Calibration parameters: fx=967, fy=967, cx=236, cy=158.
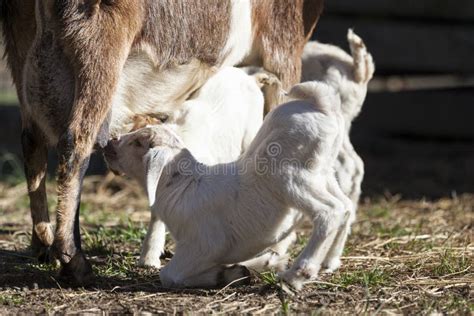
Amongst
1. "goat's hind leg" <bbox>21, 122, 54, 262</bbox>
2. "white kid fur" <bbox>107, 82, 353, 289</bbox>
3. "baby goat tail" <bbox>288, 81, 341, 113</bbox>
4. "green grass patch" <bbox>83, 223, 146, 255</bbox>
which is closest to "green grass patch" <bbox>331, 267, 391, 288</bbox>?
"white kid fur" <bbox>107, 82, 353, 289</bbox>

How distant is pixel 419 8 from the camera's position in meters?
8.47

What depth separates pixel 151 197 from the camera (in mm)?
3980

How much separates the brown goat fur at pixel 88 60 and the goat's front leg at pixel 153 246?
1.58 feet

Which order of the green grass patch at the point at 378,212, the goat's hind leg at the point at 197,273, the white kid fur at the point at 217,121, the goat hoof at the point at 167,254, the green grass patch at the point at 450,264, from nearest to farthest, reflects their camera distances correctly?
the goat's hind leg at the point at 197,273
the green grass patch at the point at 450,264
the white kid fur at the point at 217,121
the goat hoof at the point at 167,254
the green grass patch at the point at 378,212

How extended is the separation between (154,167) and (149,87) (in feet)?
2.37

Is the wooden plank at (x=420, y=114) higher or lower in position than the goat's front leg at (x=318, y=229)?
lower

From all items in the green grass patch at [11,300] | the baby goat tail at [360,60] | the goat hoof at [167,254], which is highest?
the baby goat tail at [360,60]

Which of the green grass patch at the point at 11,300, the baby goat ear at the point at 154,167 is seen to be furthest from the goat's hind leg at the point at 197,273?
the green grass patch at the point at 11,300

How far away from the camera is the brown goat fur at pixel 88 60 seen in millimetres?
4184

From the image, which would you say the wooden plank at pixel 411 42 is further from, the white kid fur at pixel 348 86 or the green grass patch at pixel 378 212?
the white kid fur at pixel 348 86

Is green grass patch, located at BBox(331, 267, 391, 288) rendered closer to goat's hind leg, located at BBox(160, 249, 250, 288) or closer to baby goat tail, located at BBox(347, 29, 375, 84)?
goat's hind leg, located at BBox(160, 249, 250, 288)

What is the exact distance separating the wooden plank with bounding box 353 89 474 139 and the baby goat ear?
505 cm

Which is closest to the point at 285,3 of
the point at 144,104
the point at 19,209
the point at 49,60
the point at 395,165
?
the point at 144,104

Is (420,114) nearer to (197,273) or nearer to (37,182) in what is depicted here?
(37,182)
